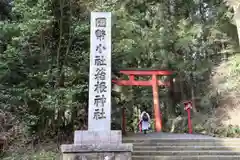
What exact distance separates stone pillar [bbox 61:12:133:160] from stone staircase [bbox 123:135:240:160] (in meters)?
1.96

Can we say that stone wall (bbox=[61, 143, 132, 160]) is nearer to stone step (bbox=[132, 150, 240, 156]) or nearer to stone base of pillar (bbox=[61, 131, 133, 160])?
stone base of pillar (bbox=[61, 131, 133, 160])

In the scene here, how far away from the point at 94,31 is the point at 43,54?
3.01m

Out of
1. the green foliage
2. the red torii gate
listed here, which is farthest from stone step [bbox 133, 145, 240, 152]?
the red torii gate

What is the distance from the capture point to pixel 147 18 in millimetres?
16016

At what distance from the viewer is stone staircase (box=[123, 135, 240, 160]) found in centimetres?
825

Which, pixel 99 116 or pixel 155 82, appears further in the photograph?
pixel 155 82

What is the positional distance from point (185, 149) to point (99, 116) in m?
3.31

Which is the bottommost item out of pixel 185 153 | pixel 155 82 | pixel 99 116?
pixel 185 153

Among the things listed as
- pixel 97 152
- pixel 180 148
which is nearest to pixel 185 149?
pixel 180 148

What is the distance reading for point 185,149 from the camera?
880 cm

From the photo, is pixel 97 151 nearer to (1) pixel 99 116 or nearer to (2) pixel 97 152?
(2) pixel 97 152

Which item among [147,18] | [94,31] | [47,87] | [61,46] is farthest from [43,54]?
[147,18]

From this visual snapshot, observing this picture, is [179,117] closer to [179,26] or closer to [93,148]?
[179,26]

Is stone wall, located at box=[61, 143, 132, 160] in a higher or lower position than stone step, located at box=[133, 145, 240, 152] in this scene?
higher
